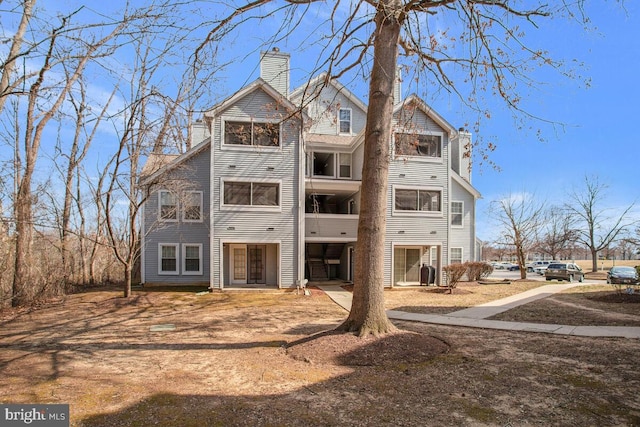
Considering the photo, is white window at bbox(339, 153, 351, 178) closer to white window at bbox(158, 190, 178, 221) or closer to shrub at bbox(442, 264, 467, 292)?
shrub at bbox(442, 264, 467, 292)

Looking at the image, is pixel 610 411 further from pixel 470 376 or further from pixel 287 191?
pixel 287 191

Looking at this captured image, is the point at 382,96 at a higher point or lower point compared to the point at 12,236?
higher

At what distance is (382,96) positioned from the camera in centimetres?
734

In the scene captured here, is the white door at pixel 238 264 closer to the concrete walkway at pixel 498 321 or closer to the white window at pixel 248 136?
the white window at pixel 248 136

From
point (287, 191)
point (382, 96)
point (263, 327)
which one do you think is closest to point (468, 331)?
point (263, 327)

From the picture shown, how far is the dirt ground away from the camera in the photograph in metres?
4.21

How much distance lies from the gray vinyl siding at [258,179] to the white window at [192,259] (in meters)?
1.96

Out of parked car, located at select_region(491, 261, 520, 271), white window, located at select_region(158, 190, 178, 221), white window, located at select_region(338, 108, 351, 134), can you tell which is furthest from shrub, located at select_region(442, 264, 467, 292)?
parked car, located at select_region(491, 261, 520, 271)

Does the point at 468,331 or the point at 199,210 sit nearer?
the point at 468,331

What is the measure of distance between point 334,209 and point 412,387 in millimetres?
17478

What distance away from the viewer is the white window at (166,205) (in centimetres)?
1755

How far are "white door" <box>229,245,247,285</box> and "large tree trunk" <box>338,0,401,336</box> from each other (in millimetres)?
11291

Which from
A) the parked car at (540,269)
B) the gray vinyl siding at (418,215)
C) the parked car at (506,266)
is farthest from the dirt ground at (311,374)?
the parked car at (506,266)

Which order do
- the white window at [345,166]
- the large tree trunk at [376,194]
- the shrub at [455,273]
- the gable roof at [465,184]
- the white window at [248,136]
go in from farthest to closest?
1. the gable roof at [465,184]
2. the white window at [345,166]
3. the shrub at [455,273]
4. the white window at [248,136]
5. the large tree trunk at [376,194]
